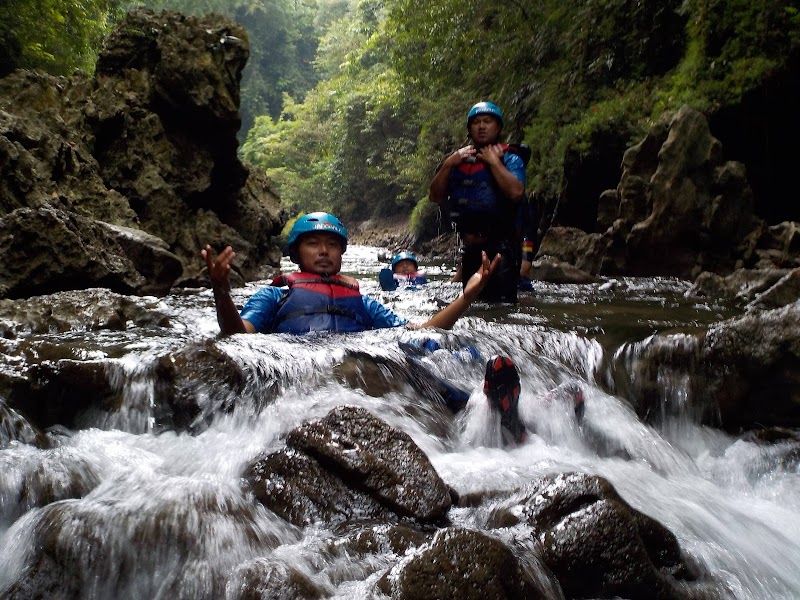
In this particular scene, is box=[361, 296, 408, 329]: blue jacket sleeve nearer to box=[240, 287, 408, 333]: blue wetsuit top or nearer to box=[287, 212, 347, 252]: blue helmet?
box=[240, 287, 408, 333]: blue wetsuit top

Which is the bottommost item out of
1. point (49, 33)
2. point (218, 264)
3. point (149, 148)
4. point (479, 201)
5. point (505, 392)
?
point (505, 392)

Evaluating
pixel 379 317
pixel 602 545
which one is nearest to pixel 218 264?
pixel 379 317

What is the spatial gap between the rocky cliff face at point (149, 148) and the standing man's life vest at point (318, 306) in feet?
9.20

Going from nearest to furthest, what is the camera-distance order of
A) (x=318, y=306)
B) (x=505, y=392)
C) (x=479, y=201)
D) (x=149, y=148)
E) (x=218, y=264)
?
(x=505, y=392), (x=218, y=264), (x=318, y=306), (x=479, y=201), (x=149, y=148)

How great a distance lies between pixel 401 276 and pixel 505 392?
7.78 metres

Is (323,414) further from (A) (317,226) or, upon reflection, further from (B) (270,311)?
(A) (317,226)

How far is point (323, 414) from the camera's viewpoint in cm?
304

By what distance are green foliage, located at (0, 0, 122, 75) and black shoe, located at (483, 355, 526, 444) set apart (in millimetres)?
13114

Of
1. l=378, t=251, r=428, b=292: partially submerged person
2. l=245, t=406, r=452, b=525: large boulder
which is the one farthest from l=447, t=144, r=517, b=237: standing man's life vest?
l=245, t=406, r=452, b=525: large boulder

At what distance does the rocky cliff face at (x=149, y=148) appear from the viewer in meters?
7.88

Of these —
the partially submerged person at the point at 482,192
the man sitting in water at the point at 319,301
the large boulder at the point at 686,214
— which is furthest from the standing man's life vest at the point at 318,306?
the large boulder at the point at 686,214

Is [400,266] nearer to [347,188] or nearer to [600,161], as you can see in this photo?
[600,161]

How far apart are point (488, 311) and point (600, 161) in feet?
24.9

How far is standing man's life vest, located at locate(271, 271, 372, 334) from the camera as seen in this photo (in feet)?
14.3
